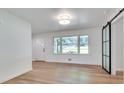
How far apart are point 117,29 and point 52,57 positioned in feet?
15.2

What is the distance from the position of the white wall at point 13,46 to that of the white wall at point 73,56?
2.94 metres

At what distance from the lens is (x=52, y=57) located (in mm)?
7465

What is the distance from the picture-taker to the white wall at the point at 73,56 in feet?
19.8

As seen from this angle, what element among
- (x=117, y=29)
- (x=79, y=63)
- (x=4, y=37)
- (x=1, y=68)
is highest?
(x=117, y=29)

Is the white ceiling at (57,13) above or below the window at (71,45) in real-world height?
above

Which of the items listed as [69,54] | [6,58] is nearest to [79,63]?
[69,54]

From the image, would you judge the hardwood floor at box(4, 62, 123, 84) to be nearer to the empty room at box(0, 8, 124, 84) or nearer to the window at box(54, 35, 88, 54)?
the empty room at box(0, 8, 124, 84)

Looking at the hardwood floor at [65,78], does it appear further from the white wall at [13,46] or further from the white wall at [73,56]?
the white wall at [73,56]

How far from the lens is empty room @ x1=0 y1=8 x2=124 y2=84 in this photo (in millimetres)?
3287

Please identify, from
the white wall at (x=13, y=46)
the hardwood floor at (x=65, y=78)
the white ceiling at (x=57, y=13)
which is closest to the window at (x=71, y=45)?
the white ceiling at (x=57, y=13)

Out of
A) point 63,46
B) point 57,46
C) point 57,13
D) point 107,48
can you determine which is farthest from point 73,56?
point 57,13

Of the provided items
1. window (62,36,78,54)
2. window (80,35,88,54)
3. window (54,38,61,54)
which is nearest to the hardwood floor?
window (80,35,88,54)
